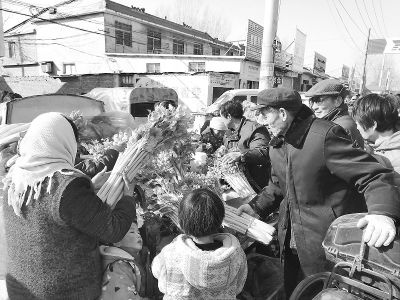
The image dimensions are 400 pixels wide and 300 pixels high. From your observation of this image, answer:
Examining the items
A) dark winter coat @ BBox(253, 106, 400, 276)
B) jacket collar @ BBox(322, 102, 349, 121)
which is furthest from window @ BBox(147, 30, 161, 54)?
dark winter coat @ BBox(253, 106, 400, 276)

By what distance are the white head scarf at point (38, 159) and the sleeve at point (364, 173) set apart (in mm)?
1441

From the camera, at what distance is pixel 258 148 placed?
10.8 feet

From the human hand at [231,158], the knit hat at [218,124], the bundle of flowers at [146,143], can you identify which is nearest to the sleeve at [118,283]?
the bundle of flowers at [146,143]

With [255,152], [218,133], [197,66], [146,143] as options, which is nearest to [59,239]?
[146,143]

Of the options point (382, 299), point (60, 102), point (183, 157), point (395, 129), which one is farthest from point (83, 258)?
point (60, 102)

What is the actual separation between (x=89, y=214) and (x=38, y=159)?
0.37m

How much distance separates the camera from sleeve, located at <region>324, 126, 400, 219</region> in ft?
5.00

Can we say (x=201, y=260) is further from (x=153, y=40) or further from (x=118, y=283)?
(x=153, y=40)

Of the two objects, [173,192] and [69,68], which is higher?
[69,68]

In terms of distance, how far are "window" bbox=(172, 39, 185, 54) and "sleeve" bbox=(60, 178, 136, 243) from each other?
28517 millimetres

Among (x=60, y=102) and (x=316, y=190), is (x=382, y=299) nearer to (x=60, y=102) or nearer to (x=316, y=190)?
(x=316, y=190)

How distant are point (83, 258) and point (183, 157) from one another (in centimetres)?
116

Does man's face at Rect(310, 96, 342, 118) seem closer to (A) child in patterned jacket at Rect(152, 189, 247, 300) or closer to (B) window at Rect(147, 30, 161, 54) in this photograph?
(A) child in patterned jacket at Rect(152, 189, 247, 300)

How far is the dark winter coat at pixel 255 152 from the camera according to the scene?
126 inches
